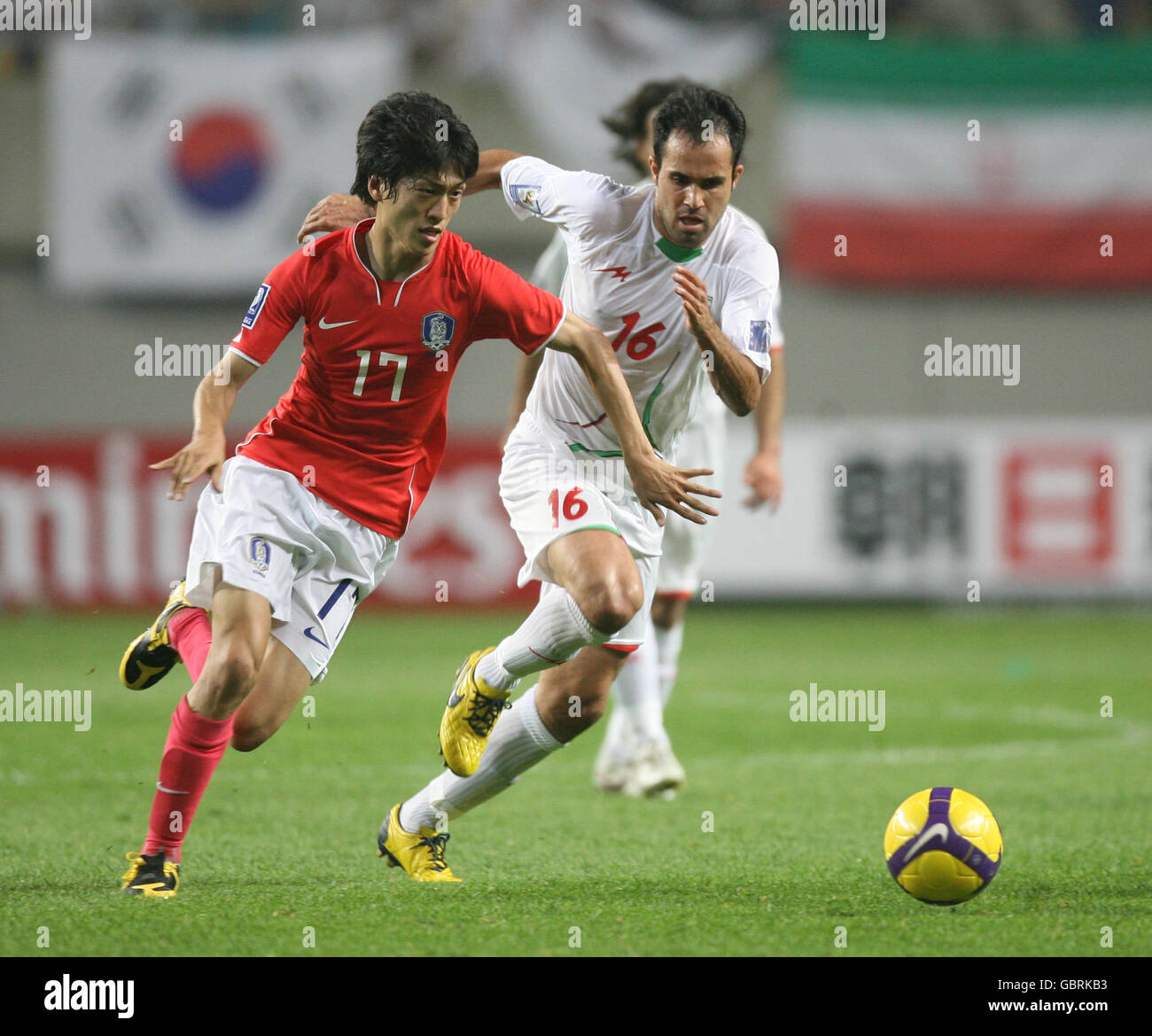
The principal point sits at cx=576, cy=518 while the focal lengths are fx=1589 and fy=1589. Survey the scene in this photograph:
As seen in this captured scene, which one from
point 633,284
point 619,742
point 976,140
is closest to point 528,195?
point 633,284

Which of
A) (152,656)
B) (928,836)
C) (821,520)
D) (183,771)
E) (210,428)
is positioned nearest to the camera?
(210,428)

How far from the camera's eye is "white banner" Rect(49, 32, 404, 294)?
14594 millimetres

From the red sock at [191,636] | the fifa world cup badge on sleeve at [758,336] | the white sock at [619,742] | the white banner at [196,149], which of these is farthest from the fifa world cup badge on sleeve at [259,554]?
the white banner at [196,149]

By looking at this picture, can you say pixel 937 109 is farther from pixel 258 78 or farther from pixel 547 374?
pixel 547 374

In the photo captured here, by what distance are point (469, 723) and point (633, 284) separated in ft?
4.47

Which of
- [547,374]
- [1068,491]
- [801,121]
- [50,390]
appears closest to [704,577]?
[1068,491]

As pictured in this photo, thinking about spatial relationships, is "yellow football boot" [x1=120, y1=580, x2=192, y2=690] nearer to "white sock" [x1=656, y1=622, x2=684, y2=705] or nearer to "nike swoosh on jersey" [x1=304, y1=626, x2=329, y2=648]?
"nike swoosh on jersey" [x1=304, y1=626, x2=329, y2=648]

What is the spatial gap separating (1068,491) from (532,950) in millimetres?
10521

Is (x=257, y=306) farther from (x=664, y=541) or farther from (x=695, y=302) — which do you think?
(x=664, y=541)

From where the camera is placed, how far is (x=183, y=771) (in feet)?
13.7

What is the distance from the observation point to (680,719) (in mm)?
8227

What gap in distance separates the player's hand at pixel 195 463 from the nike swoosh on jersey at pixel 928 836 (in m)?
1.99

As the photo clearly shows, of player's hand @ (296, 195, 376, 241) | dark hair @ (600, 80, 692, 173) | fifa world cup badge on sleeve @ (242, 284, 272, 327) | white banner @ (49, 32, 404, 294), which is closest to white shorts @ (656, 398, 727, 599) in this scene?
dark hair @ (600, 80, 692, 173)

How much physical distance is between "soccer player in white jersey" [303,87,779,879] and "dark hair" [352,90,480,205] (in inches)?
13.5
